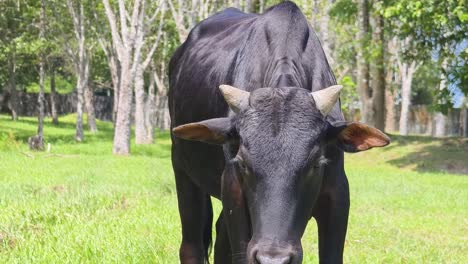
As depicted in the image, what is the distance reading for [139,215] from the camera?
8820mm

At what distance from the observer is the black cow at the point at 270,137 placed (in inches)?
138

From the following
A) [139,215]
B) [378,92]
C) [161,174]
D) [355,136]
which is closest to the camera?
[355,136]

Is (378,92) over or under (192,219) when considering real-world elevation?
over

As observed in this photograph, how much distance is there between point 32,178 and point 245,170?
423 inches

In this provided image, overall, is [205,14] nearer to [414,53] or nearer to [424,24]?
[414,53]

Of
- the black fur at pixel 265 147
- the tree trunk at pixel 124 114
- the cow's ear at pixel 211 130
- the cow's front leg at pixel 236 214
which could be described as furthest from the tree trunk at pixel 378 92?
the cow's ear at pixel 211 130

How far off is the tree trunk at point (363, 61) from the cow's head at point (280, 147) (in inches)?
793

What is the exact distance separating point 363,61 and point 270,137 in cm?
2178

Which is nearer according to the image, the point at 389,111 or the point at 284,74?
the point at 284,74

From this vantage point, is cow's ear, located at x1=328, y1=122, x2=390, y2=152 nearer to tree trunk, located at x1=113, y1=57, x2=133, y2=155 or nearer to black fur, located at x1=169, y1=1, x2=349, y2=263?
black fur, located at x1=169, y1=1, x2=349, y2=263

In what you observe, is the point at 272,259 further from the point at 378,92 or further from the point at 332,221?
the point at 378,92

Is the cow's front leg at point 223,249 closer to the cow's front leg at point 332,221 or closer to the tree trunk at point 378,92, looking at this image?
the cow's front leg at point 332,221

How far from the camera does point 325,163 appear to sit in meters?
3.76

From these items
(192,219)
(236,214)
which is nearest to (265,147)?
(236,214)
